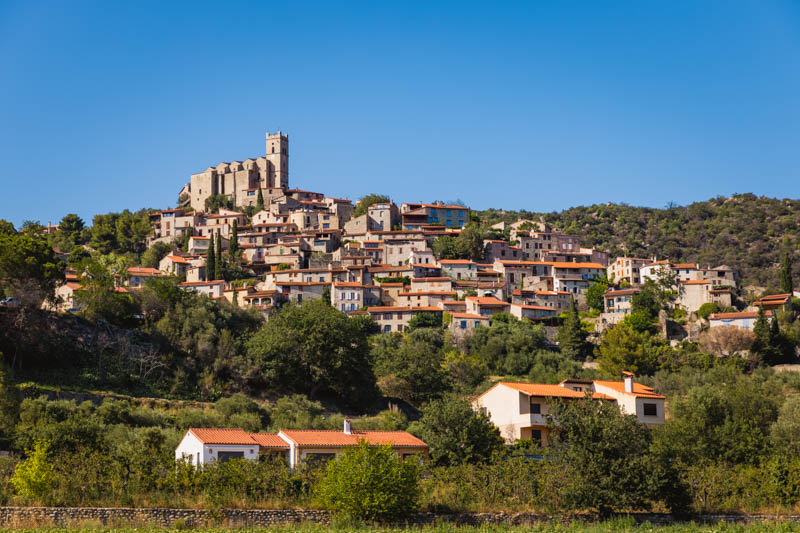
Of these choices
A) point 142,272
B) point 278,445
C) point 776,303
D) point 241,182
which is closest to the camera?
point 278,445

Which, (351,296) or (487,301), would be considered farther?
(351,296)

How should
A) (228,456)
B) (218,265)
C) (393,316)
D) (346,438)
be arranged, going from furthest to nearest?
(218,265) < (393,316) < (346,438) < (228,456)

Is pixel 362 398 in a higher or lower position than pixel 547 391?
lower

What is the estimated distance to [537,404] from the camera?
48.5 metres

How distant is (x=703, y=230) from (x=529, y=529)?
11395 centimetres

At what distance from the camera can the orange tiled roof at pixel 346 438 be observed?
40.6 m

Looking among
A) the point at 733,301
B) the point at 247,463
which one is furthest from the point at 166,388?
the point at 733,301

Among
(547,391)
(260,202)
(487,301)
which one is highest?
(260,202)

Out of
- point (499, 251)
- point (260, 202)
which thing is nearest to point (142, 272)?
point (260, 202)

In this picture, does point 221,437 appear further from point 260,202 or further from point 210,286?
point 260,202

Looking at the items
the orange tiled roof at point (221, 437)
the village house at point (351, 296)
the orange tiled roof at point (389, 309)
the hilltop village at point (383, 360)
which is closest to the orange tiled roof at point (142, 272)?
the hilltop village at point (383, 360)

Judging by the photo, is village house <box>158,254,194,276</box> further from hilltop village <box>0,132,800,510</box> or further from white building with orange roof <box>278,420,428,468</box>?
white building with orange roof <box>278,420,428,468</box>

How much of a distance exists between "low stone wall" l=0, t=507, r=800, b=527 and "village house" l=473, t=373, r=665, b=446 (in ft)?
37.1

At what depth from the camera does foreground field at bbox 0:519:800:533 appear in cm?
2994
